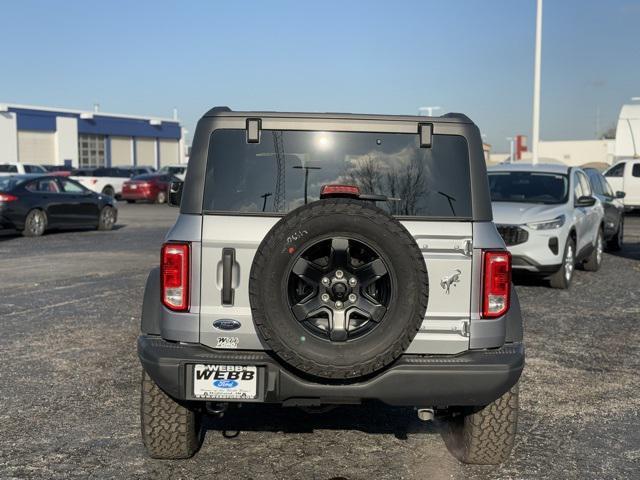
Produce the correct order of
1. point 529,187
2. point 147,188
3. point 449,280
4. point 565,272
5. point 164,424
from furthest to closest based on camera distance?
point 147,188 < point 529,187 < point 565,272 < point 164,424 < point 449,280

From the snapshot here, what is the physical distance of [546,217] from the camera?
1054 centimetres

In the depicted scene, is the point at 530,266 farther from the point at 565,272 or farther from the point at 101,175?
the point at 101,175

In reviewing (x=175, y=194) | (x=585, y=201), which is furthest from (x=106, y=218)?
(x=175, y=194)

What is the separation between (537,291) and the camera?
10.7m

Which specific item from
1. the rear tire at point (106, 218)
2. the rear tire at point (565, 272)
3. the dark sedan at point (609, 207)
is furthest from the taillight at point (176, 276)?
the rear tire at point (106, 218)

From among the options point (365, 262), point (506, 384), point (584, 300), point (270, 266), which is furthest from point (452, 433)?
point (584, 300)

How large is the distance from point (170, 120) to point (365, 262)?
65160mm

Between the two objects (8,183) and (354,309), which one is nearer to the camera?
(354,309)

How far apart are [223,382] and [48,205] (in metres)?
16.3

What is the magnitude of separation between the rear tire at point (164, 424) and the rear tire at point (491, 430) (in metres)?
1.46

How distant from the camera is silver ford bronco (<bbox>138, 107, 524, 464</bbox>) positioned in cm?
370

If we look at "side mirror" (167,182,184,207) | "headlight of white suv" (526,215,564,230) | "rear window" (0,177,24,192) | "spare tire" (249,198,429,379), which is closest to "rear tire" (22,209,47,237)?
"rear window" (0,177,24,192)

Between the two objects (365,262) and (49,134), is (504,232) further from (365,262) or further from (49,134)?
(49,134)

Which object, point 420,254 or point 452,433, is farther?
point 452,433
